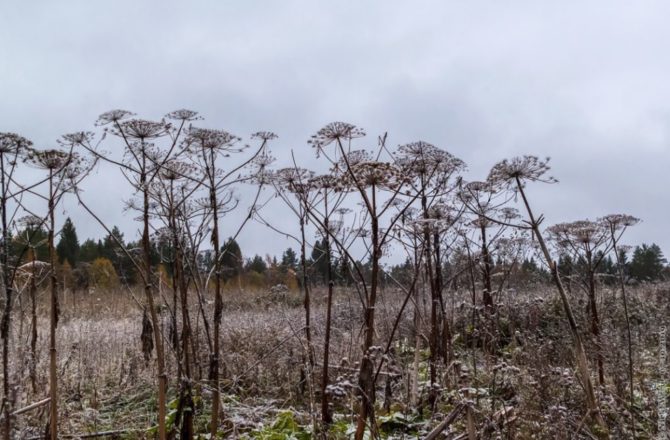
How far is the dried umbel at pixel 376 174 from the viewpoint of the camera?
10.7 feet

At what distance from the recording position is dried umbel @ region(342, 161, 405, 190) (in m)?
3.26

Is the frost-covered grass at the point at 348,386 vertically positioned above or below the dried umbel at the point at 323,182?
below

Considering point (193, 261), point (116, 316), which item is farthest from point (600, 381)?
→ point (116, 316)

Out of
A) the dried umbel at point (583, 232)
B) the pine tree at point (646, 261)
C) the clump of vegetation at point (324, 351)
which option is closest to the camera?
the clump of vegetation at point (324, 351)

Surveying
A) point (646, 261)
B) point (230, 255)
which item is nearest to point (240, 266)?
point (230, 255)

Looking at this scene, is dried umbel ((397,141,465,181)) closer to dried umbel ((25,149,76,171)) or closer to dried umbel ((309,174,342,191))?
A: dried umbel ((309,174,342,191))

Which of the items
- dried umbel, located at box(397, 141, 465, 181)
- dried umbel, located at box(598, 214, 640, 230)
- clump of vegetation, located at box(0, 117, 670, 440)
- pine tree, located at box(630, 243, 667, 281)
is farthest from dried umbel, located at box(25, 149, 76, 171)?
pine tree, located at box(630, 243, 667, 281)

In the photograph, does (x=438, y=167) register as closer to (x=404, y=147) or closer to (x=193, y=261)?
(x=404, y=147)

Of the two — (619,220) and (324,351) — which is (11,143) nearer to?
(324,351)

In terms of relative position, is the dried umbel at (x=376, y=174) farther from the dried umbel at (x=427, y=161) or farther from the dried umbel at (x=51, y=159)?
the dried umbel at (x=51, y=159)

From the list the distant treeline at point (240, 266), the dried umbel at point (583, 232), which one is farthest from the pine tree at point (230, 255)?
the dried umbel at point (583, 232)

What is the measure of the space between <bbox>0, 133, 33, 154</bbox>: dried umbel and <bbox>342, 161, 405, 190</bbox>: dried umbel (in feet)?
6.32

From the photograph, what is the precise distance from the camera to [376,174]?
3281 mm

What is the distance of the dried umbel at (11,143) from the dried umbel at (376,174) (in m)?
1.93
